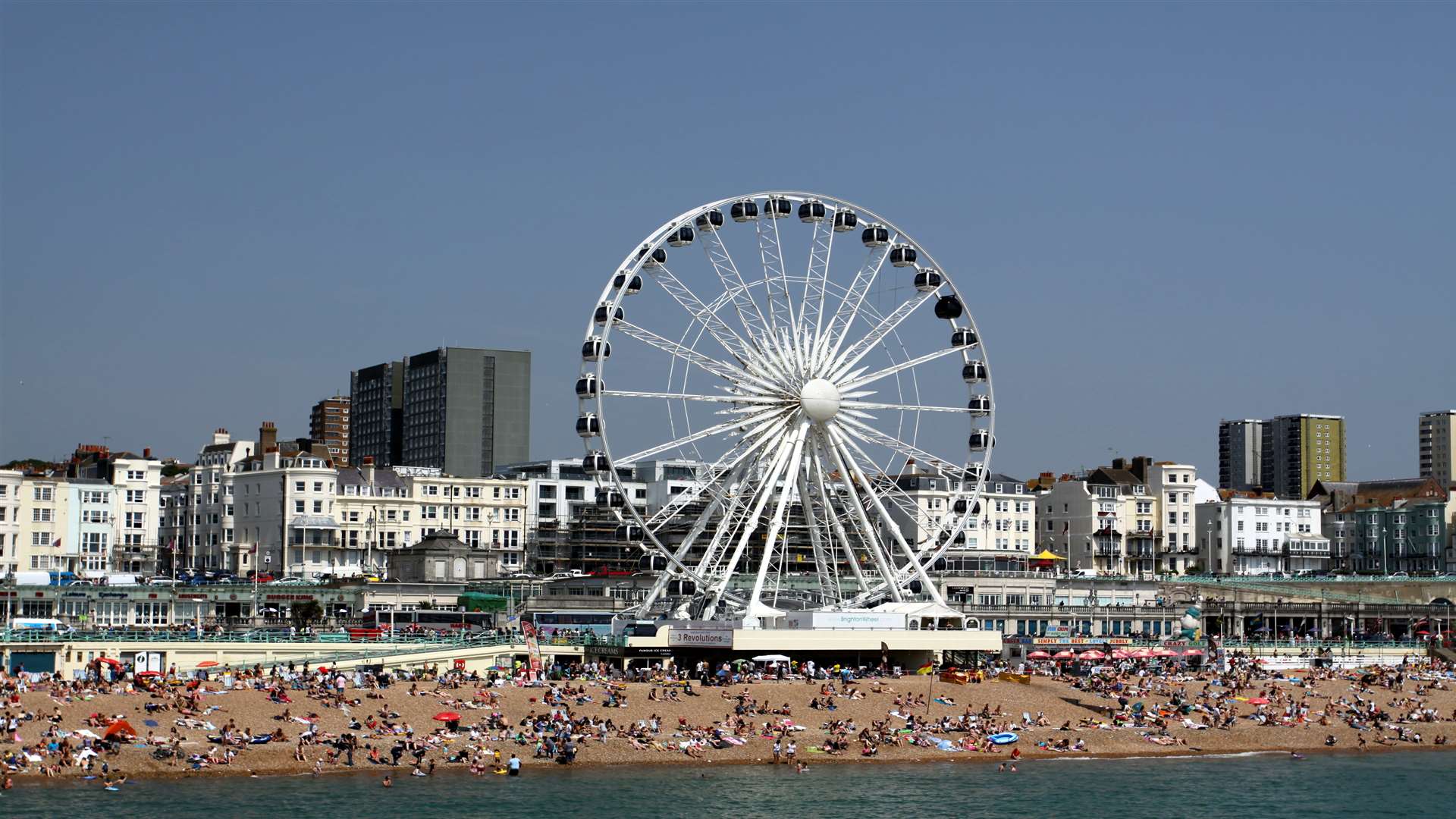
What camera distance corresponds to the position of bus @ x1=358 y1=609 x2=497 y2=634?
93.9 m

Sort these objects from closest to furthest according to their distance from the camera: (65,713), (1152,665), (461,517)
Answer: (65,713), (1152,665), (461,517)

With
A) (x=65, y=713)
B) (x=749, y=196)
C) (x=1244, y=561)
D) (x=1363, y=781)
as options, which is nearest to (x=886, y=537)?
(x=1244, y=561)

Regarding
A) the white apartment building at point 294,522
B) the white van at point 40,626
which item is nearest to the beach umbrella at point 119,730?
the white van at point 40,626

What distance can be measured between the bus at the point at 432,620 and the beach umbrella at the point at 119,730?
35432 millimetres

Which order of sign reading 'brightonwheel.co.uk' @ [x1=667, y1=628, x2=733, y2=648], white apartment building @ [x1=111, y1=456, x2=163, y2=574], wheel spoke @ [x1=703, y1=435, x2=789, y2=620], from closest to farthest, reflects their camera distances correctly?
1. wheel spoke @ [x1=703, y1=435, x2=789, y2=620]
2. sign reading 'brightonwheel.co.uk' @ [x1=667, y1=628, x2=733, y2=648]
3. white apartment building @ [x1=111, y1=456, x2=163, y2=574]

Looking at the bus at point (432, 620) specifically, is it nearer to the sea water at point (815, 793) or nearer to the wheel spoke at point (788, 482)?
the wheel spoke at point (788, 482)

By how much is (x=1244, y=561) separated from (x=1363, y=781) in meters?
85.3

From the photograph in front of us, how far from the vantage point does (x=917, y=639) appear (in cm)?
7800

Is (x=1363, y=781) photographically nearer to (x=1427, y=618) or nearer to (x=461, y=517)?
(x=1427, y=618)

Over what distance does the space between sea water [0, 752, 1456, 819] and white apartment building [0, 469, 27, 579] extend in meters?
59.1

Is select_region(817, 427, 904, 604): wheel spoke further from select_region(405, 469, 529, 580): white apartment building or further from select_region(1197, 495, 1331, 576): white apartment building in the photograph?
select_region(1197, 495, 1331, 576): white apartment building

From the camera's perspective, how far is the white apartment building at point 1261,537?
14388cm

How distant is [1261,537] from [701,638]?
262ft

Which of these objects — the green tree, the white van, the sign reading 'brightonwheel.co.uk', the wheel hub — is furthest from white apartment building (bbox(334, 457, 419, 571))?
the wheel hub
